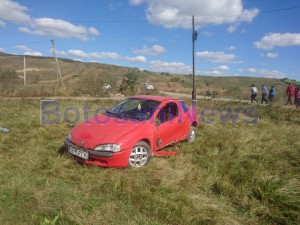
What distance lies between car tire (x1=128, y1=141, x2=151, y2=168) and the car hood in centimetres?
34

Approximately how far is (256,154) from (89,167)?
12.7ft

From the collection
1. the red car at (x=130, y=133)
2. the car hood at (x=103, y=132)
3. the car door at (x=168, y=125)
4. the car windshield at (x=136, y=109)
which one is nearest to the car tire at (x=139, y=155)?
the red car at (x=130, y=133)

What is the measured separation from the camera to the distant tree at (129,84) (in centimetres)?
2731

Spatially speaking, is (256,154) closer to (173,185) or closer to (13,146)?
(173,185)

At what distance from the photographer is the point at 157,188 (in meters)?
3.95

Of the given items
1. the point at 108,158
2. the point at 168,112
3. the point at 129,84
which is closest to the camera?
the point at 108,158

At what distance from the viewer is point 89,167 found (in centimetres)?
456

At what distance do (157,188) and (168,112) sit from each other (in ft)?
8.20

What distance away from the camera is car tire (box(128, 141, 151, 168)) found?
4785 millimetres

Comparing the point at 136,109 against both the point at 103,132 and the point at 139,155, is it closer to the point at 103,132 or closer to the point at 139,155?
the point at 103,132

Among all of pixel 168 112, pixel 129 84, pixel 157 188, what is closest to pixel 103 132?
pixel 157 188

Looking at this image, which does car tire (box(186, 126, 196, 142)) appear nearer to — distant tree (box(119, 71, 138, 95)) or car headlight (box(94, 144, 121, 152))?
car headlight (box(94, 144, 121, 152))

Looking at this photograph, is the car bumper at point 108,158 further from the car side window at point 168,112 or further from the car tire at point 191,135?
the car tire at point 191,135

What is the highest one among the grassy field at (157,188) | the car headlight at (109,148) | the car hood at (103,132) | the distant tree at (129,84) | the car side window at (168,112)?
the distant tree at (129,84)
